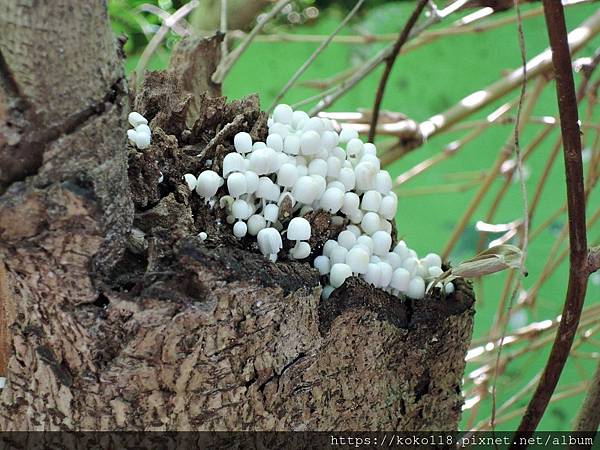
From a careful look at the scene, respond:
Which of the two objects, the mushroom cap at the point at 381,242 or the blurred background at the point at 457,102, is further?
the blurred background at the point at 457,102

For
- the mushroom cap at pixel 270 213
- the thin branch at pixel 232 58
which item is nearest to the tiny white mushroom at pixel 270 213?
the mushroom cap at pixel 270 213

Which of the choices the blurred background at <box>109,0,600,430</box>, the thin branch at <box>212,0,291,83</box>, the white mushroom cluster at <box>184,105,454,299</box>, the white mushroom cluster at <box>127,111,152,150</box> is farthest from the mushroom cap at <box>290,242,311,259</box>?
the blurred background at <box>109,0,600,430</box>

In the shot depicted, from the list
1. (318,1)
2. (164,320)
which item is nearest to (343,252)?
(164,320)

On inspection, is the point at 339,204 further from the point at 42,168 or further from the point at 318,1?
the point at 318,1

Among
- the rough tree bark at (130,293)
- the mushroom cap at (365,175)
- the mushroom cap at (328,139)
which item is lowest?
the rough tree bark at (130,293)

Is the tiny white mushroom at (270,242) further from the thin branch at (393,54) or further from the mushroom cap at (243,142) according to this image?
the thin branch at (393,54)

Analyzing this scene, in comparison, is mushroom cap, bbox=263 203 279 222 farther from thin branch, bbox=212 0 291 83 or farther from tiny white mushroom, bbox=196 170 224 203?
thin branch, bbox=212 0 291 83

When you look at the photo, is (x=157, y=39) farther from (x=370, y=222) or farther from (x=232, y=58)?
(x=370, y=222)
